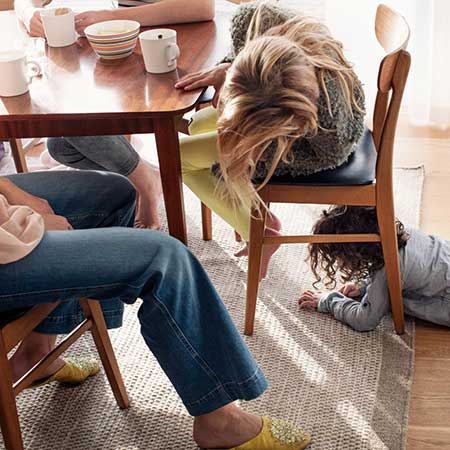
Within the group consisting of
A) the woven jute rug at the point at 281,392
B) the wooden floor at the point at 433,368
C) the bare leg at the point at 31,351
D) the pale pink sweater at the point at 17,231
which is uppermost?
the pale pink sweater at the point at 17,231

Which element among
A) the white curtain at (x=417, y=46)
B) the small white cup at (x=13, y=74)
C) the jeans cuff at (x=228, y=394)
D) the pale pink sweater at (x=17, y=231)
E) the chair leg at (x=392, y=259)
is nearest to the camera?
the pale pink sweater at (x=17, y=231)

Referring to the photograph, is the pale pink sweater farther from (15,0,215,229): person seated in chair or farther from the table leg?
(15,0,215,229): person seated in chair

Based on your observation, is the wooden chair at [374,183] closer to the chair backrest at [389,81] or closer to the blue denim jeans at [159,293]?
the chair backrest at [389,81]

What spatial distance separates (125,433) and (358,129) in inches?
33.1

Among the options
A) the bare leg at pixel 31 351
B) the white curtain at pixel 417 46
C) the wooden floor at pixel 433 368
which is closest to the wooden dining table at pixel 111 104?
the bare leg at pixel 31 351

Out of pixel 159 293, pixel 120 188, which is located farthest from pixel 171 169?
pixel 159 293

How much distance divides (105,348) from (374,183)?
705 millimetres

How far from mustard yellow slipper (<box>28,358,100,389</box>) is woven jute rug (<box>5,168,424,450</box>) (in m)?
0.02

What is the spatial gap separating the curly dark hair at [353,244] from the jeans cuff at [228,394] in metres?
0.58

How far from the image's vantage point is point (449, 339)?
78.4 inches

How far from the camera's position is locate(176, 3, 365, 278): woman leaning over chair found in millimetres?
1510

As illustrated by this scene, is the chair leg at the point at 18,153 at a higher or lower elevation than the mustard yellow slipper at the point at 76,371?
higher

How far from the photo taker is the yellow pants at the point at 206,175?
1.99 metres

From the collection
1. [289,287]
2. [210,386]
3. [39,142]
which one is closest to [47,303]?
[210,386]
